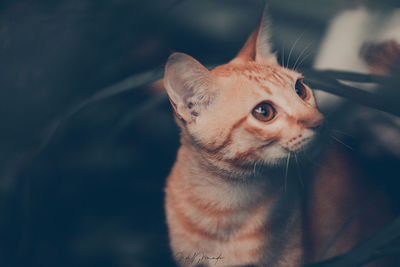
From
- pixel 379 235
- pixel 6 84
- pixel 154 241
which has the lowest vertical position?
pixel 154 241

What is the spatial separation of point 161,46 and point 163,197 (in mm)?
363

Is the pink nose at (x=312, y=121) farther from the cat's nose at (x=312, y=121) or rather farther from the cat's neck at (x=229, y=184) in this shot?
the cat's neck at (x=229, y=184)

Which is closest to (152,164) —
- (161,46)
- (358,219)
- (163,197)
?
(163,197)

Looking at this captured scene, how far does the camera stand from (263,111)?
1.88 ft

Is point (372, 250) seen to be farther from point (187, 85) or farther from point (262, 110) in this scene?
point (187, 85)

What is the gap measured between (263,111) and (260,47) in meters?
0.21

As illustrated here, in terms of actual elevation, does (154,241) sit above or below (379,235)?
below

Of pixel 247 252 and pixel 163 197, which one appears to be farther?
pixel 163 197

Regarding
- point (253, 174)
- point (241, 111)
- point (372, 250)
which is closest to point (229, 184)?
point (253, 174)

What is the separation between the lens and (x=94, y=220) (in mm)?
687

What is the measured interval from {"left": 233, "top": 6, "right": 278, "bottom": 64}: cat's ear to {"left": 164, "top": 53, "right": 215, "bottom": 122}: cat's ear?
0.52 feet

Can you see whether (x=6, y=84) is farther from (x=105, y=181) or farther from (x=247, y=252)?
(x=247, y=252)

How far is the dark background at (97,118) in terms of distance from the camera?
66 centimetres

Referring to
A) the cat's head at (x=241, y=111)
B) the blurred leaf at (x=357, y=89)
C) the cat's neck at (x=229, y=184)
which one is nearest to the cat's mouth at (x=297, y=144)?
the cat's head at (x=241, y=111)
